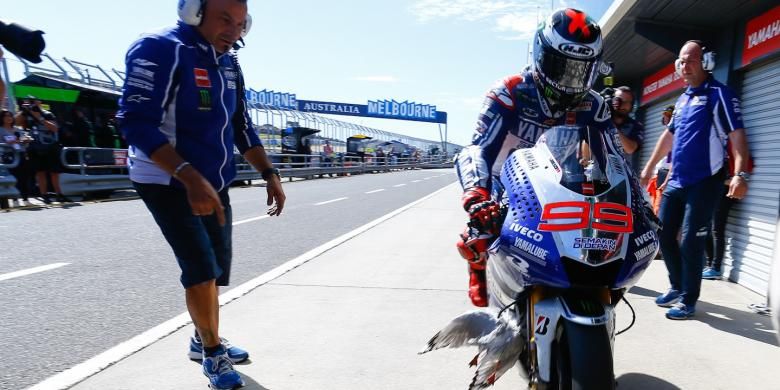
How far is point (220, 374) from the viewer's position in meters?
2.51

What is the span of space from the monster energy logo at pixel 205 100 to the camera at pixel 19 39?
0.65 meters

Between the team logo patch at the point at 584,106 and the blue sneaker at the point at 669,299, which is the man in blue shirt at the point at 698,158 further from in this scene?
the team logo patch at the point at 584,106

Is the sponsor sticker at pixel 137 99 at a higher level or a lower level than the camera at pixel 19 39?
lower

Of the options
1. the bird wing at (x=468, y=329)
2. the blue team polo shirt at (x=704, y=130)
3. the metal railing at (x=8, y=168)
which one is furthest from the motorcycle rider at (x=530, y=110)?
the metal railing at (x=8, y=168)

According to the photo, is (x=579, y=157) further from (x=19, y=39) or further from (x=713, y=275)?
(x=713, y=275)

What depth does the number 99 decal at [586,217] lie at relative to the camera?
1714mm

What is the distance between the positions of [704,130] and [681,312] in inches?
53.2

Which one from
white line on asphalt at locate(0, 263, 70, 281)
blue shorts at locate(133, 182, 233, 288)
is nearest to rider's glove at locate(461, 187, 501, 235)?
blue shorts at locate(133, 182, 233, 288)

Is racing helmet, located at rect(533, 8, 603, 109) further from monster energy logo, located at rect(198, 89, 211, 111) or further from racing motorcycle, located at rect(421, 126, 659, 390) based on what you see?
monster energy logo, located at rect(198, 89, 211, 111)

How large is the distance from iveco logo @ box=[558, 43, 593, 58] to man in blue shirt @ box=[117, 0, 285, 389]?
1469 millimetres

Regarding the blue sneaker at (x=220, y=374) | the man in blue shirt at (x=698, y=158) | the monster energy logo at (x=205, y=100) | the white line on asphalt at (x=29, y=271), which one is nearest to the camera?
the monster energy logo at (x=205, y=100)

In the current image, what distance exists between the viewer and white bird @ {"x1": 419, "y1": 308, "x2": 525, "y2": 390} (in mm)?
1972

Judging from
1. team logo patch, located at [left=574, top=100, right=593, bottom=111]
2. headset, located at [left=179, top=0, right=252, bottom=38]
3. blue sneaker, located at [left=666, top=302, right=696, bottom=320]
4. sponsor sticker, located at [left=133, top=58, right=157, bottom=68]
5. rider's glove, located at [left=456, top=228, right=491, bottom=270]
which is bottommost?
blue sneaker, located at [left=666, top=302, right=696, bottom=320]

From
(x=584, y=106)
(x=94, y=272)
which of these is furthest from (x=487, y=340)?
(x=94, y=272)
